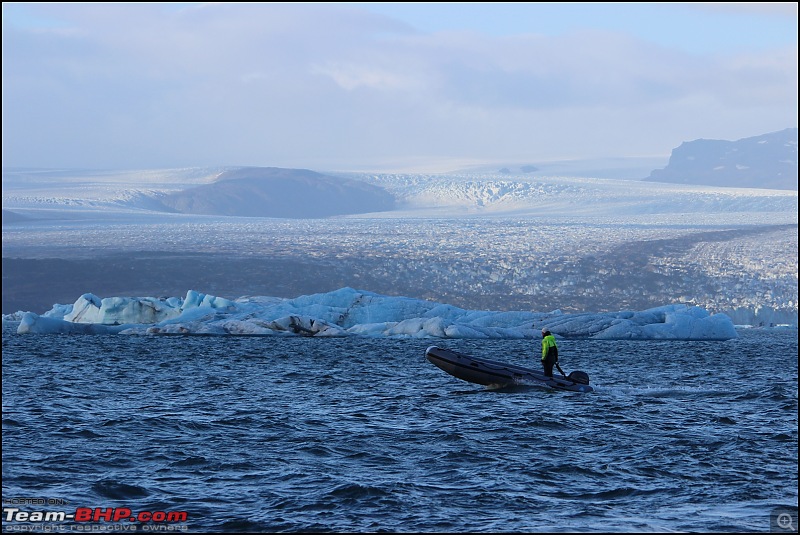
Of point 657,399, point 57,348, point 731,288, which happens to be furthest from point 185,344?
point 731,288

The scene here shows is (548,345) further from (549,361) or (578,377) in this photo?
(578,377)

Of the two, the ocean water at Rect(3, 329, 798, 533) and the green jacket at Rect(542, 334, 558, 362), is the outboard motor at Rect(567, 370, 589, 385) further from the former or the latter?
the green jacket at Rect(542, 334, 558, 362)

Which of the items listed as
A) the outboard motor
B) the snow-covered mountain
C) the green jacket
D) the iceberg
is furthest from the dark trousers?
the snow-covered mountain

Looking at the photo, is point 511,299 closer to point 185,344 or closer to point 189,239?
point 189,239

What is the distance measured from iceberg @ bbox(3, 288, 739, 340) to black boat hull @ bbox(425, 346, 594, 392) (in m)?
39.1

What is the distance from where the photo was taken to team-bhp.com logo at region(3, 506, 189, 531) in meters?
10.9

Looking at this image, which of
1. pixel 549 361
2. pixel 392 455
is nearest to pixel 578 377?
pixel 549 361

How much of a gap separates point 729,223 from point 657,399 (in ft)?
306

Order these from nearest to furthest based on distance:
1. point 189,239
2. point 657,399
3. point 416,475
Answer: point 416,475 < point 657,399 < point 189,239

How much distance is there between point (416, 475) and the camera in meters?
13.9

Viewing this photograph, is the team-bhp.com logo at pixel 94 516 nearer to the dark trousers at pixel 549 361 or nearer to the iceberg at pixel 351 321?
the dark trousers at pixel 549 361

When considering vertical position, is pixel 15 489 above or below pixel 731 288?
above

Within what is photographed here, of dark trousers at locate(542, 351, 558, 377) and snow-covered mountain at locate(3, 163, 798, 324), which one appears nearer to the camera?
dark trousers at locate(542, 351, 558, 377)

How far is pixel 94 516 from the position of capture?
36.6 feet
